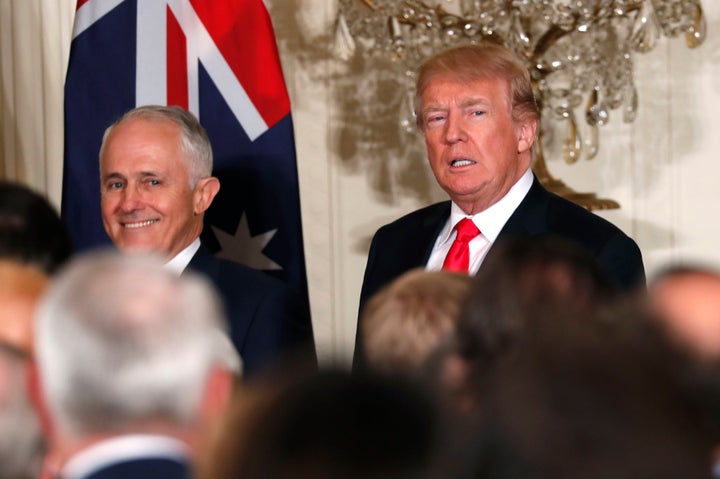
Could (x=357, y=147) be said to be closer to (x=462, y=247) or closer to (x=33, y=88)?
(x=33, y=88)

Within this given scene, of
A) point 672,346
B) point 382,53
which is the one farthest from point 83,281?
point 382,53

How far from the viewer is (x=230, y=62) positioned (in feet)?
12.4

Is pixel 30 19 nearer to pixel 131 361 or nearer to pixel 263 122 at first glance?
pixel 263 122

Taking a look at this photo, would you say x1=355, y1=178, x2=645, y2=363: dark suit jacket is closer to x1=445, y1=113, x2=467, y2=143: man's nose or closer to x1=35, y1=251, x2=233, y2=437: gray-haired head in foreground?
x1=445, y1=113, x2=467, y2=143: man's nose

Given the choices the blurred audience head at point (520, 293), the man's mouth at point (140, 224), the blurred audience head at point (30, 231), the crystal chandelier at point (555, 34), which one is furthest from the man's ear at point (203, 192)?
the blurred audience head at point (520, 293)

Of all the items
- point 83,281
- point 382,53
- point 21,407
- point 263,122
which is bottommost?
point 21,407

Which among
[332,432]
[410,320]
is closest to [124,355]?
[332,432]

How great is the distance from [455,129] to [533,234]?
1.50 ft

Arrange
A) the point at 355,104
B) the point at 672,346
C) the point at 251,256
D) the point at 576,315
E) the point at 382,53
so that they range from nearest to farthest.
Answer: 1. the point at 672,346
2. the point at 576,315
3. the point at 251,256
4. the point at 382,53
5. the point at 355,104

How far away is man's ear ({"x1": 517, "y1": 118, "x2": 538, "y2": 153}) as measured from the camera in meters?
3.14

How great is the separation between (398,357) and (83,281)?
1.28 ft

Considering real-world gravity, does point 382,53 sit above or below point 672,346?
above

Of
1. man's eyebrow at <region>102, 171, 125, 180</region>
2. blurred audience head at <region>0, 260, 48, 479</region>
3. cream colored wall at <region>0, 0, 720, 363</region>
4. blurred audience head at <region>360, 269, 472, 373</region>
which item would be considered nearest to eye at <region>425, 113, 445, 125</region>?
man's eyebrow at <region>102, 171, 125, 180</region>

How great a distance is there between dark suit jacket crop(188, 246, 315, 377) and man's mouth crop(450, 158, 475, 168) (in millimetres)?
527
